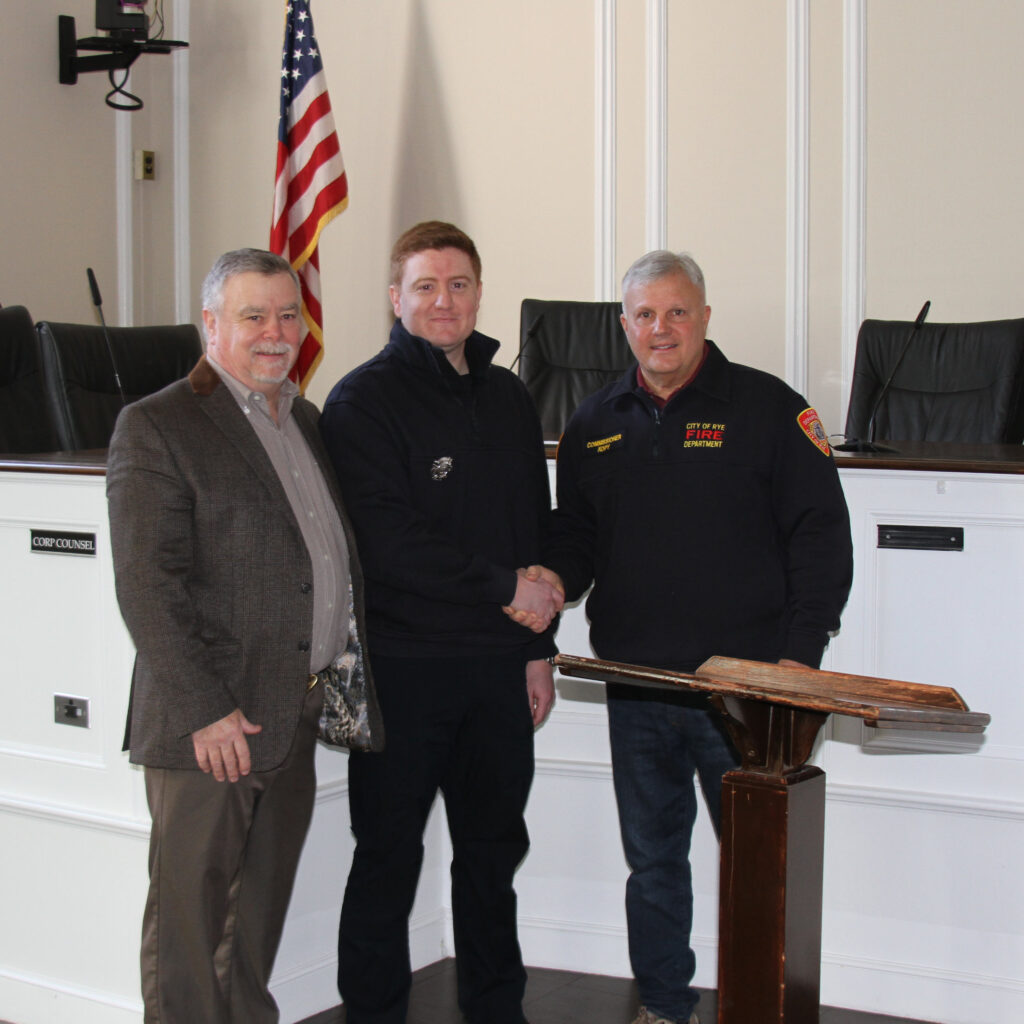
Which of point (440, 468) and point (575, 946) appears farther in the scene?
point (575, 946)

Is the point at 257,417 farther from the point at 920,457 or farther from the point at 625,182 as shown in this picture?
the point at 625,182

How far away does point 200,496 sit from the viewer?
1772 millimetres

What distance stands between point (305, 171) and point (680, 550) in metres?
3.38

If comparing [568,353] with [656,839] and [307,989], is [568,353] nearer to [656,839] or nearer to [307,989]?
[656,839]

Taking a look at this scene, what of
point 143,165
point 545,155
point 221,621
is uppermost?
point 143,165

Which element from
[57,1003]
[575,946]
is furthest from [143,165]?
[575,946]

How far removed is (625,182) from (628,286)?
287 cm

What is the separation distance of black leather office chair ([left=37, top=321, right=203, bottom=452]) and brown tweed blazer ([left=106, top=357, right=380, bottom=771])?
1863 mm

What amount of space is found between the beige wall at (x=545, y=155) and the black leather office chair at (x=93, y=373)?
64.9 inches

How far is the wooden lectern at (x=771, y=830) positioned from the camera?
1.34 metres

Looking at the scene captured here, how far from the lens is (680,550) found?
2.06 metres

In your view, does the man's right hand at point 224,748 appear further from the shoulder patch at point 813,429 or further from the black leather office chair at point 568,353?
the black leather office chair at point 568,353

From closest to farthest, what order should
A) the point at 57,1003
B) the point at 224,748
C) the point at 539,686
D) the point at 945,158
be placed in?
1. the point at 224,748
2. the point at 539,686
3. the point at 57,1003
4. the point at 945,158

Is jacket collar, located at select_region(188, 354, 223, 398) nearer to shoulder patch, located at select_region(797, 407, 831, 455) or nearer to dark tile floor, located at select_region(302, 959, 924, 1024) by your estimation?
shoulder patch, located at select_region(797, 407, 831, 455)
